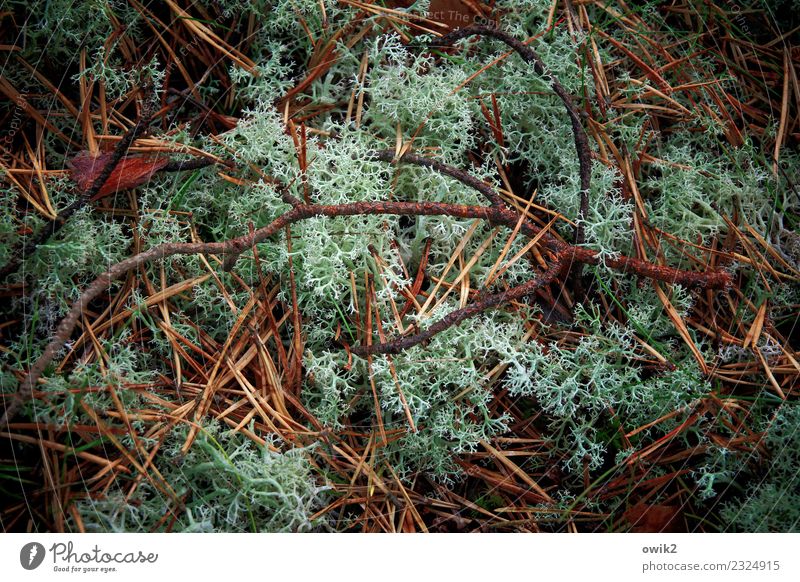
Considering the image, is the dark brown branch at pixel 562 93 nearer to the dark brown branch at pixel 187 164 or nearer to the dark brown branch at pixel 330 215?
the dark brown branch at pixel 330 215

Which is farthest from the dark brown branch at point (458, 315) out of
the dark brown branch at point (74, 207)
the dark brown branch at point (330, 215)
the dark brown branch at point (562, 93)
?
the dark brown branch at point (74, 207)

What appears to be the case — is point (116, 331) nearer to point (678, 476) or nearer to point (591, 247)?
point (591, 247)
